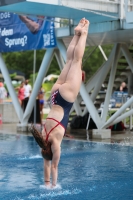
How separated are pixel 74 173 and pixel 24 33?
32.9 ft

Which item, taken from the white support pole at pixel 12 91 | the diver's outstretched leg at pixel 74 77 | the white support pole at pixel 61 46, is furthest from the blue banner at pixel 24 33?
the diver's outstretched leg at pixel 74 77

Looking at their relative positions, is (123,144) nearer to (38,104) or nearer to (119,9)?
(119,9)

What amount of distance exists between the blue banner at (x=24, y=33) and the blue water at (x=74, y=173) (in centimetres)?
445

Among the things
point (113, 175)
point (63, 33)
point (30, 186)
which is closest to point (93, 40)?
point (63, 33)

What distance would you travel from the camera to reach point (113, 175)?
968 cm

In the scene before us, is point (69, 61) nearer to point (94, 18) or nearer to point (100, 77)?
point (94, 18)

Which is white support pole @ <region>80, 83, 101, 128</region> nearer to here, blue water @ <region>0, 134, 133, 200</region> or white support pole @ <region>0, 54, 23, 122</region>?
blue water @ <region>0, 134, 133, 200</region>

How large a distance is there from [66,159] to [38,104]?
9458 millimetres

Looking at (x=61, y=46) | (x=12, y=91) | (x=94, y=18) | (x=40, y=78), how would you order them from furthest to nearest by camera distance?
(x=12, y=91) → (x=40, y=78) → (x=61, y=46) → (x=94, y=18)

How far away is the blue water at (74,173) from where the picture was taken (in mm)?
7941

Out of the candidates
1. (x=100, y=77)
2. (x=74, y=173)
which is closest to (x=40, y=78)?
(x=100, y=77)

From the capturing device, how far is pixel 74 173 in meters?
9.90

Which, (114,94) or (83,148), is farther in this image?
(114,94)

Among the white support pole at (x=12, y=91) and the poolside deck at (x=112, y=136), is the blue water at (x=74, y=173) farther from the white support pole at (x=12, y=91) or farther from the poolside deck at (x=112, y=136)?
the white support pole at (x=12, y=91)
